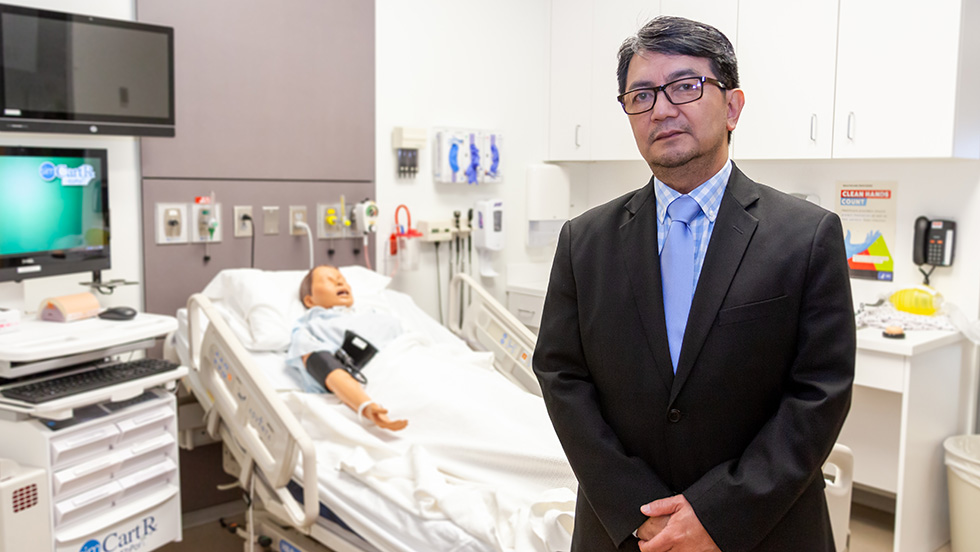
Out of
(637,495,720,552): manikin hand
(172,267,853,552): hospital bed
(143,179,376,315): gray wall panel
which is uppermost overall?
(143,179,376,315): gray wall panel

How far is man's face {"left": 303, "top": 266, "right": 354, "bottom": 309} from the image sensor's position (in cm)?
288

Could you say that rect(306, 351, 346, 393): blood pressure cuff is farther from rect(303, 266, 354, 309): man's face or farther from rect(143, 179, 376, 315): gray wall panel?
rect(143, 179, 376, 315): gray wall panel

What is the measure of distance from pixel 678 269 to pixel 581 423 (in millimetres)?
287

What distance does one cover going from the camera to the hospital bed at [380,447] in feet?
6.01

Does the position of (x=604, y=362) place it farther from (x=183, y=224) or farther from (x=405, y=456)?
(x=183, y=224)

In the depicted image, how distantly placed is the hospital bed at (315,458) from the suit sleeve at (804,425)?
23.7 inches

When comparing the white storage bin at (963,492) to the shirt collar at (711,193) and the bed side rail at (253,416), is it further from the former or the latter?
the bed side rail at (253,416)

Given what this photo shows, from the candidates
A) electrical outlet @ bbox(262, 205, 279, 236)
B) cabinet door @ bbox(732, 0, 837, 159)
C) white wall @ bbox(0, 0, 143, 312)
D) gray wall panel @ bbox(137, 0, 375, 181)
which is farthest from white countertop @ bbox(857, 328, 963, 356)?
white wall @ bbox(0, 0, 143, 312)

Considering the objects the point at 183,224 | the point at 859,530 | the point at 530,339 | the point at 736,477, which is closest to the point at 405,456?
the point at 530,339

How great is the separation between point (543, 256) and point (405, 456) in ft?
7.59

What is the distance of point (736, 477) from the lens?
3.57 feet

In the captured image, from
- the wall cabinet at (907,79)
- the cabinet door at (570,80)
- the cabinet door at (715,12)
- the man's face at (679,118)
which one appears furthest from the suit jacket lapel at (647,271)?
the cabinet door at (570,80)

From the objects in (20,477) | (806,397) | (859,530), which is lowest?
(859,530)

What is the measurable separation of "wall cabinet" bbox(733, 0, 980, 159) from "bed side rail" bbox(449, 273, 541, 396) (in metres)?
1.24
